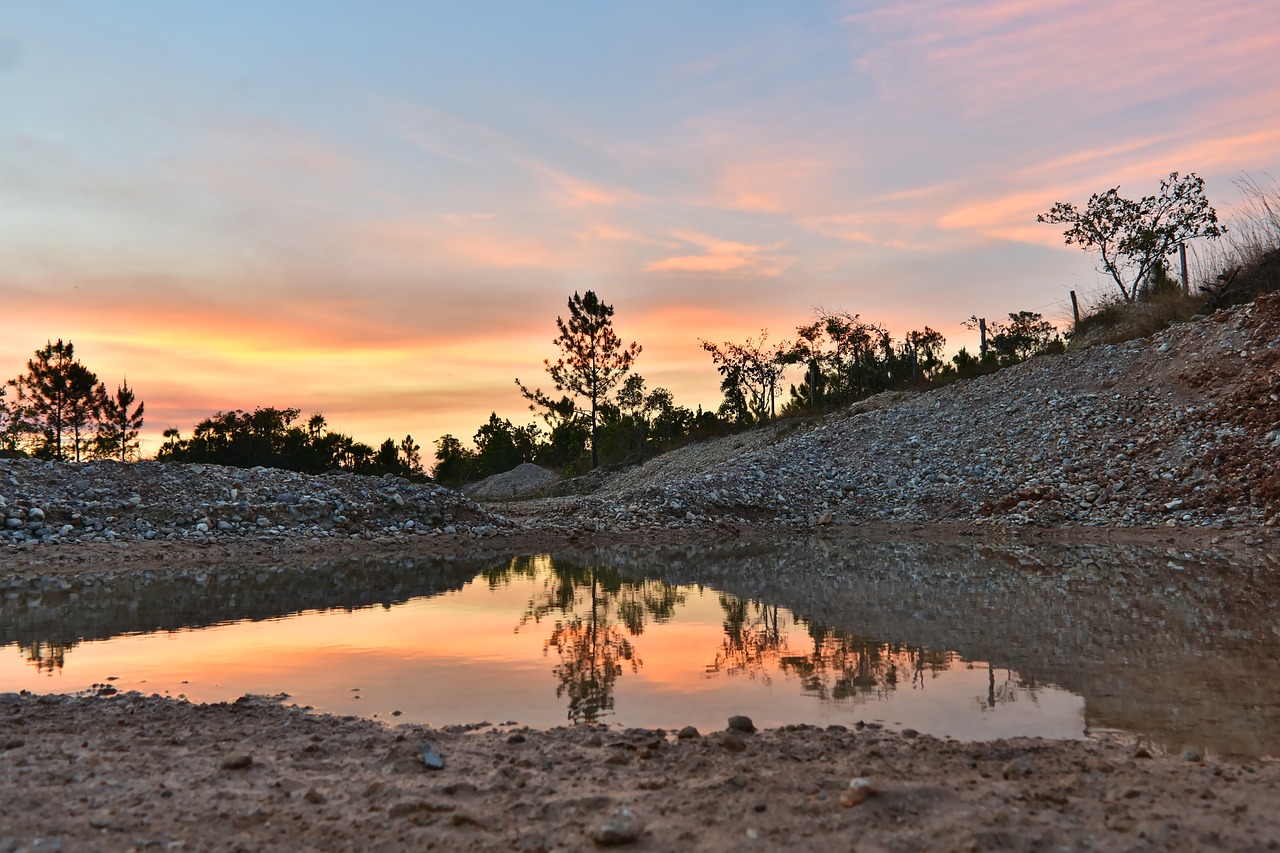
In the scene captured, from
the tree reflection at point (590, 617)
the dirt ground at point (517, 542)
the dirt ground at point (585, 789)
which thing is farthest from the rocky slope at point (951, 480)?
the dirt ground at point (585, 789)

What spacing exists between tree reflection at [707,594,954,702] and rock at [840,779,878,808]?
1984 millimetres

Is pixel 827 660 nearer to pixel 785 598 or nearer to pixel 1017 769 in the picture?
pixel 1017 769

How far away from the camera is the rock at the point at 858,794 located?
3490 mm

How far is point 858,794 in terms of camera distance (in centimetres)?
351

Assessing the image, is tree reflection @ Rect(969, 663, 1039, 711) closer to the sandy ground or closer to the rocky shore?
the rocky shore

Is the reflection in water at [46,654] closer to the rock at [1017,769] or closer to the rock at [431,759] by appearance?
the rock at [431,759]

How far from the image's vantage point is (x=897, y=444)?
83.6 ft

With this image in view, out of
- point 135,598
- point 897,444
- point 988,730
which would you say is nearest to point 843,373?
point 897,444

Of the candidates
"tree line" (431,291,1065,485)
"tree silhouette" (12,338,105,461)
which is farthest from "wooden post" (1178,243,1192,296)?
"tree silhouette" (12,338,105,461)

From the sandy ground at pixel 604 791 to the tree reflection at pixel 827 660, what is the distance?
1.31 metres

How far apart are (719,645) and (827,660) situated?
1.12 m

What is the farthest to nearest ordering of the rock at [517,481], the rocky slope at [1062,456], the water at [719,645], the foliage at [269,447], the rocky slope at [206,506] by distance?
the rock at [517,481]
the foliage at [269,447]
the rocky slope at [1062,456]
the rocky slope at [206,506]
the water at [719,645]

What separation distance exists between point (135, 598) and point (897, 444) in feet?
67.5

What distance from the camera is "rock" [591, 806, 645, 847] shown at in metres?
3.22
